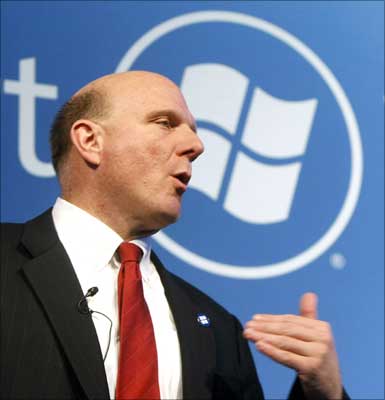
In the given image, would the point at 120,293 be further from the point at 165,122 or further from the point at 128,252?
the point at 165,122

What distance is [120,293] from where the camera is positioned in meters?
1.20

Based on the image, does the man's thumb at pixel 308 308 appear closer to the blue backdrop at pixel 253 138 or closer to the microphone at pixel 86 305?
the microphone at pixel 86 305

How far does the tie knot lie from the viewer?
126 cm

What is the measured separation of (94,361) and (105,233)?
25cm

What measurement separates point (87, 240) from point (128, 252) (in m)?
0.07

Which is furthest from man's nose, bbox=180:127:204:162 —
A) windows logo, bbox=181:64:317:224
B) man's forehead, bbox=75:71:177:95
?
windows logo, bbox=181:64:317:224

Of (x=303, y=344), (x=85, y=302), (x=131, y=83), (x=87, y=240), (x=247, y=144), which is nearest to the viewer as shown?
(x=303, y=344)

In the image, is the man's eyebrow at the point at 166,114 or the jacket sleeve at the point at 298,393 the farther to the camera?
the man's eyebrow at the point at 166,114

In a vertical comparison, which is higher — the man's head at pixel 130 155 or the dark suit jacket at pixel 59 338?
the man's head at pixel 130 155

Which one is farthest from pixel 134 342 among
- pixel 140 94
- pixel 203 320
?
pixel 140 94

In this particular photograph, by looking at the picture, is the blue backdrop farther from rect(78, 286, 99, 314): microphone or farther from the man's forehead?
rect(78, 286, 99, 314): microphone

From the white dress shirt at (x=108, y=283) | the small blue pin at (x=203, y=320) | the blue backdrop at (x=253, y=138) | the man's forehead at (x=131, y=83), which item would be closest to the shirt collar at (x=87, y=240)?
the white dress shirt at (x=108, y=283)

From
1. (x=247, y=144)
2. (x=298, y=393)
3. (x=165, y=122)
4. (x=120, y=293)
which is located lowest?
(x=298, y=393)

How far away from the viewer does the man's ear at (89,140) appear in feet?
4.34
